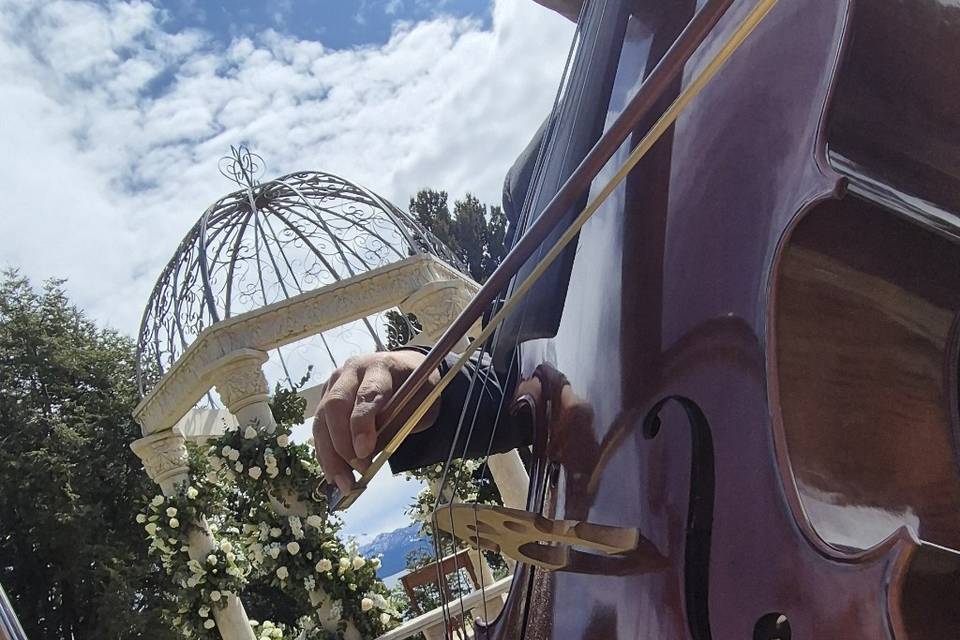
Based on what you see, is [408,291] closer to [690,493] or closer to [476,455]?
[476,455]

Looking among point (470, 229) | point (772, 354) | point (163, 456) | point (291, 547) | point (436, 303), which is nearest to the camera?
point (772, 354)

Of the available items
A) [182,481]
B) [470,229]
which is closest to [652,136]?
[182,481]

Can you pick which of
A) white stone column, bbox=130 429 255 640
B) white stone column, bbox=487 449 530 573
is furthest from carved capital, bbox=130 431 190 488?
white stone column, bbox=487 449 530 573

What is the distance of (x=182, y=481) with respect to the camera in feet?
23.4

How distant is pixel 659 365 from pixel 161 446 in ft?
22.9

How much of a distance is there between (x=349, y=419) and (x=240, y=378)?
542cm

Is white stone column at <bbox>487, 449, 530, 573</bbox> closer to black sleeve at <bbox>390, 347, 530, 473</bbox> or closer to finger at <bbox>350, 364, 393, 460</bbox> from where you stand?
black sleeve at <bbox>390, 347, 530, 473</bbox>

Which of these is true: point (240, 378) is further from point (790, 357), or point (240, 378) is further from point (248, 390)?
point (790, 357)

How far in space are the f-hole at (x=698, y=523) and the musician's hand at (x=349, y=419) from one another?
0.40 meters

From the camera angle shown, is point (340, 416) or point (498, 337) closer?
point (340, 416)

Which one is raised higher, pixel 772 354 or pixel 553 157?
pixel 553 157

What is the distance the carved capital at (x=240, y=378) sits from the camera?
6215 mm

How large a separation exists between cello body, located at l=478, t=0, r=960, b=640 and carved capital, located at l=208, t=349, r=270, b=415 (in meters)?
5.46

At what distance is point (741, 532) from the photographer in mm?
789
